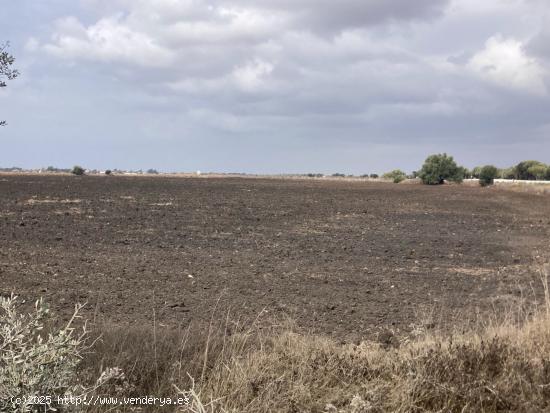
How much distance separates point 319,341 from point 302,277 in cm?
529

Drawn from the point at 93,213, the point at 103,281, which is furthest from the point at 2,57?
the point at 93,213

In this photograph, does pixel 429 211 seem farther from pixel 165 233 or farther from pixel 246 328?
pixel 246 328

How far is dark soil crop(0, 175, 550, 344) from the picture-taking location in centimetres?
819

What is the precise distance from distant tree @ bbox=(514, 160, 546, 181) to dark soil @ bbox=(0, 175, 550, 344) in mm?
85397

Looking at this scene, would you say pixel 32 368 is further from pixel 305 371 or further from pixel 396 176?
pixel 396 176

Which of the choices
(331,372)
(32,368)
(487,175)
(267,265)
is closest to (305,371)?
(331,372)

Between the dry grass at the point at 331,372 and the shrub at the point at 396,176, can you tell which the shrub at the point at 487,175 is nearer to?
the shrub at the point at 396,176

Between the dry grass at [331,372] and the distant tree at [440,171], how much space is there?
73382 millimetres

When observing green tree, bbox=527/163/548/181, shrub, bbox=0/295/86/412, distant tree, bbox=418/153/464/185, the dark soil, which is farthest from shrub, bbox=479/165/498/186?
shrub, bbox=0/295/86/412

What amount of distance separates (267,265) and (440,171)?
6835cm

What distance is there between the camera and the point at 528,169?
346ft

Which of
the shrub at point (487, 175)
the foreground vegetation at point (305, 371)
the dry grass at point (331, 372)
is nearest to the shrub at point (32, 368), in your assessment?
the foreground vegetation at point (305, 371)

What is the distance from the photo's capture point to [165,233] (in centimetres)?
1727

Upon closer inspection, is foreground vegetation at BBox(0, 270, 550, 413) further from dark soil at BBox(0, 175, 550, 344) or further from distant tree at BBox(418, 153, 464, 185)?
distant tree at BBox(418, 153, 464, 185)
